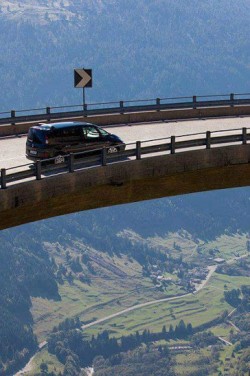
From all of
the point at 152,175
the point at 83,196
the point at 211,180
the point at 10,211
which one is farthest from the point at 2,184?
the point at 211,180

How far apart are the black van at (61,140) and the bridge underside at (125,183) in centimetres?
181

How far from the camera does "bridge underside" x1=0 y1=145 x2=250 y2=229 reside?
39844mm

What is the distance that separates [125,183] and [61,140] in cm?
358

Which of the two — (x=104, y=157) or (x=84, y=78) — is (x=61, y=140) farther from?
(x=84, y=78)

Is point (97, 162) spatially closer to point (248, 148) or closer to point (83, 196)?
point (83, 196)

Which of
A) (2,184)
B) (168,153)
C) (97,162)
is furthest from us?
(168,153)

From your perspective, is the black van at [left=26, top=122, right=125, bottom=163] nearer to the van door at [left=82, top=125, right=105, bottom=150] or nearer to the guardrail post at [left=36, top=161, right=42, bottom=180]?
the van door at [left=82, top=125, right=105, bottom=150]

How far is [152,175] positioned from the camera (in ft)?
150

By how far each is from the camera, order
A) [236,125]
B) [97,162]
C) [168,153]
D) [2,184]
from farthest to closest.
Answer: [236,125], [168,153], [97,162], [2,184]

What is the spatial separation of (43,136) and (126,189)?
4.58 metres

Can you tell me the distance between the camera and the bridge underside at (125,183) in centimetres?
3984

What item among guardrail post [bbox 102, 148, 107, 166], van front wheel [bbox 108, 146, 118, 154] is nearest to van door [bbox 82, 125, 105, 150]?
van front wheel [bbox 108, 146, 118, 154]

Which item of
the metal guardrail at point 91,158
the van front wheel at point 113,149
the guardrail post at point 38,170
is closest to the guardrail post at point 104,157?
the metal guardrail at point 91,158

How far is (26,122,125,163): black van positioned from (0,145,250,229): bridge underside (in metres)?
1.81
